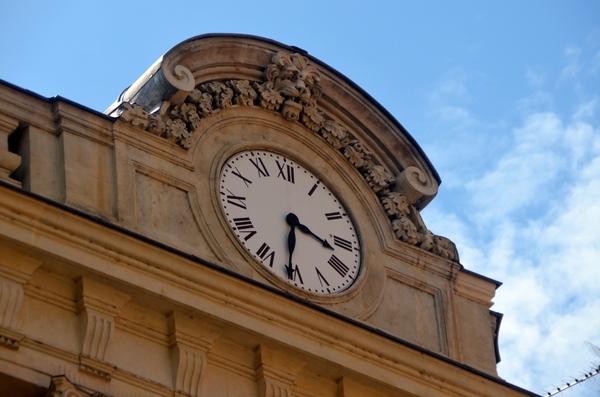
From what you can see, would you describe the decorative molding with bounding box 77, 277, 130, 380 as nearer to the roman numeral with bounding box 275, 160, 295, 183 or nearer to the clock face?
the clock face

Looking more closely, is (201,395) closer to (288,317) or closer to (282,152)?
(288,317)

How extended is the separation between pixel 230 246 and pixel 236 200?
2.03 feet

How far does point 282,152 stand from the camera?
16719 mm

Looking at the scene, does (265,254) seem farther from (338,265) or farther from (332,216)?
(332,216)

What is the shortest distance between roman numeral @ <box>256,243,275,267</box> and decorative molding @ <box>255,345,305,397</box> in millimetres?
1129

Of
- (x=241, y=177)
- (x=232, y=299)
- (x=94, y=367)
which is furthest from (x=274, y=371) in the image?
(x=241, y=177)

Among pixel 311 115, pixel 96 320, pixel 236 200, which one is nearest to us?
pixel 96 320

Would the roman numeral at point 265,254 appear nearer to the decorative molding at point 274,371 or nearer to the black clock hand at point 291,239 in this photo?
the black clock hand at point 291,239

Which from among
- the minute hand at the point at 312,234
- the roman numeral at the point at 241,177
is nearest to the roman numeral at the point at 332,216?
the minute hand at the point at 312,234

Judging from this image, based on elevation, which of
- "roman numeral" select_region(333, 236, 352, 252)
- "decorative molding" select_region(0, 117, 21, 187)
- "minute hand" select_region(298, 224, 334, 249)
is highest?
"roman numeral" select_region(333, 236, 352, 252)

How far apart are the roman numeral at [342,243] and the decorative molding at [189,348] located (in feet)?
7.47

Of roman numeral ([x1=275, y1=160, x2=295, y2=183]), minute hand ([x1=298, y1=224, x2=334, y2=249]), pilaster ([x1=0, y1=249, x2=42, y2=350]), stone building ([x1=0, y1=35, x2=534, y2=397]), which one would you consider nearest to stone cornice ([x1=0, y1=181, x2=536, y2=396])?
stone building ([x1=0, y1=35, x2=534, y2=397])

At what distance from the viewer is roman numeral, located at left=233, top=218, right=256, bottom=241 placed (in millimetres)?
15719

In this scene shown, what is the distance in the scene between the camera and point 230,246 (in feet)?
50.8
